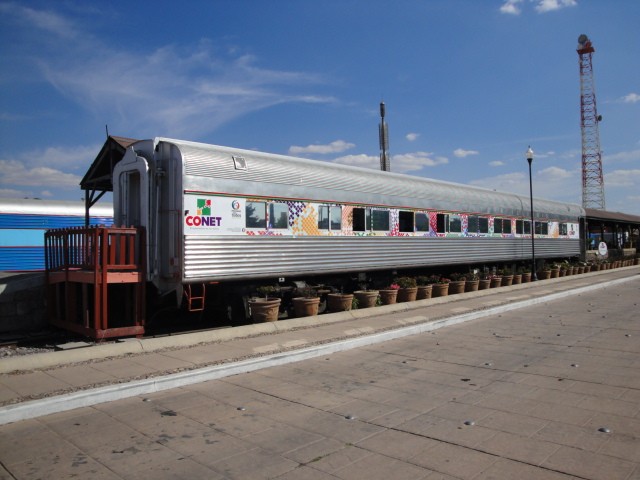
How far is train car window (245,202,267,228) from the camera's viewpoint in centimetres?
998

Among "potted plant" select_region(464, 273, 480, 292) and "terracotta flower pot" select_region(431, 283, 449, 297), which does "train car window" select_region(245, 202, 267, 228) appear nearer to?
"terracotta flower pot" select_region(431, 283, 449, 297)

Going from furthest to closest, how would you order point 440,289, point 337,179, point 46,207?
point 46,207, point 440,289, point 337,179

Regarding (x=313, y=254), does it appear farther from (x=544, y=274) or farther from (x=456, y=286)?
(x=544, y=274)

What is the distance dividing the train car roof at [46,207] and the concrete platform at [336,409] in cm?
1141

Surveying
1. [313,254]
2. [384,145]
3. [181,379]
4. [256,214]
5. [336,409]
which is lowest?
[336,409]

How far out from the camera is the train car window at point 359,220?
12484 millimetres

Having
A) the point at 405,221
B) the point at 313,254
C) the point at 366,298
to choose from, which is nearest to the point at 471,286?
the point at 405,221

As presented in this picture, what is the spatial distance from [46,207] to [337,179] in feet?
34.5

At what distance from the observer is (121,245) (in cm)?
877

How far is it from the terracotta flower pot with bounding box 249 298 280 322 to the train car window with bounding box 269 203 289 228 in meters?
1.60

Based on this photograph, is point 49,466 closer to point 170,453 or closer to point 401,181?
point 170,453

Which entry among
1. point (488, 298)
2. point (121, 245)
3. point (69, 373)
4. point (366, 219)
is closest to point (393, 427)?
point (69, 373)

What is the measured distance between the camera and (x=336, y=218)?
12.0 meters

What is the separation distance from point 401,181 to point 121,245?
8089 mm
